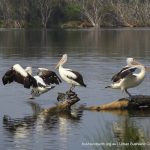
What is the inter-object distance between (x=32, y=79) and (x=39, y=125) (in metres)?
3.15

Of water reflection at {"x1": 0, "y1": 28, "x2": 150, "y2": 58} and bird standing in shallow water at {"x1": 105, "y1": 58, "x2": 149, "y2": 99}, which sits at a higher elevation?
bird standing in shallow water at {"x1": 105, "y1": 58, "x2": 149, "y2": 99}

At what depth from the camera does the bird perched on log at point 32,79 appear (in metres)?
20.2

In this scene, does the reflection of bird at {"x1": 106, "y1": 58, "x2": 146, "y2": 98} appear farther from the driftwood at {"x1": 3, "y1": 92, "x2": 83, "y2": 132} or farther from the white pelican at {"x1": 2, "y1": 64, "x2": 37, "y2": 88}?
the white pelican at {"x1": 2, "y1": 64, "x2": 37, "y2": 88}

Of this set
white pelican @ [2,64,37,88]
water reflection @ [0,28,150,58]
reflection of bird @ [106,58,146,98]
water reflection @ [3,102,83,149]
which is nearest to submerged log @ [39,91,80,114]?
water reflection @ [3,102,83,149]

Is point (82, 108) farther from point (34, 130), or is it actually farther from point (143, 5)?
point (143, 5)

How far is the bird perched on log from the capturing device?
2019 cm

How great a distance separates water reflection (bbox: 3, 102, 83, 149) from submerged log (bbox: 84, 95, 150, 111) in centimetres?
63

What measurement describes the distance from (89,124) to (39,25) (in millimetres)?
117296

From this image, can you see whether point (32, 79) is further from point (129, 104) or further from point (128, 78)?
point (129, 104)

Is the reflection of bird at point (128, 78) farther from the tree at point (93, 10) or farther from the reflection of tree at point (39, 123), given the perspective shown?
the tree at point (93, 10)

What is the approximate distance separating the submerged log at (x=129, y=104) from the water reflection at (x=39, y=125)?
0.63 metres

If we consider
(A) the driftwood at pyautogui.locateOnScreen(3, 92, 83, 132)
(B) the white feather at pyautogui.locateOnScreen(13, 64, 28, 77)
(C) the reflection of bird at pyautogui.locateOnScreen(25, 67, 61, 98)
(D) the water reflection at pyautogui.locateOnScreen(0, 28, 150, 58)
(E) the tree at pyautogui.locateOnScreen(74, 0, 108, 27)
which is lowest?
(E) the tree at pyautogui.locateOnScreen(74, 0, 108, 27)

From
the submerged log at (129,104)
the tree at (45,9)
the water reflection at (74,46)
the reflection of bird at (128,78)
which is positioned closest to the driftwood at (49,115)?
the submerged log at (129,104)

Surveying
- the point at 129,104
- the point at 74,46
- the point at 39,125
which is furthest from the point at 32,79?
the point at 74,46
